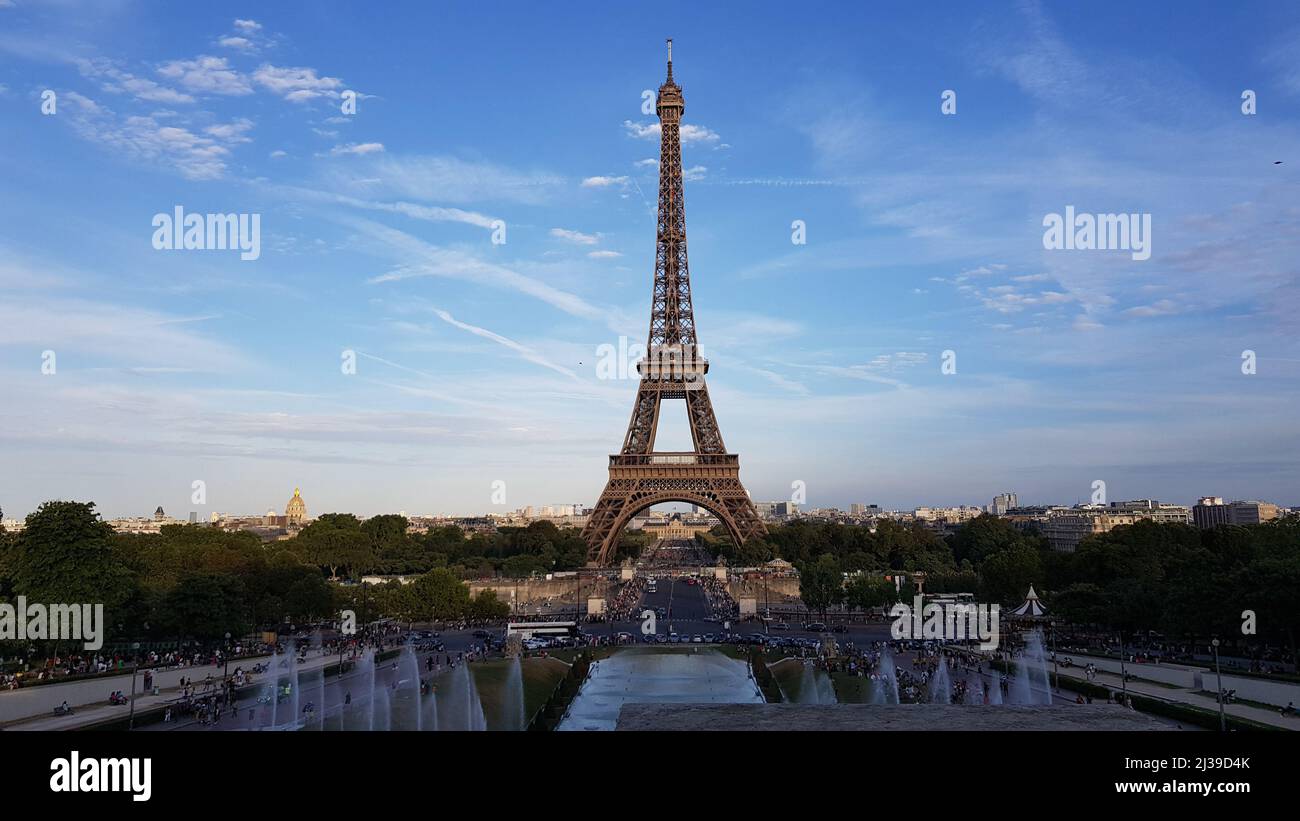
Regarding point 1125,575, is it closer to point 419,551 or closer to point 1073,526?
point 419,551

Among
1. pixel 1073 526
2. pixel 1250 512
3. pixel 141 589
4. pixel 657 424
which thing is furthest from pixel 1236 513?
pixel 141 589

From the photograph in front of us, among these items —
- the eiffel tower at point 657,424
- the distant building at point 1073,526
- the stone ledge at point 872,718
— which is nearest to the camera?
the stone ledge at point 872,718

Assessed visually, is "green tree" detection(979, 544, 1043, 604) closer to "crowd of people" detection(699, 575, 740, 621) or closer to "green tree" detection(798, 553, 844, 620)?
"green tree" detection(798, 553, 844, 620)

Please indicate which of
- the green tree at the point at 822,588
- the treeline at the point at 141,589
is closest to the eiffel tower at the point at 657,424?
the green tree at the point at 822,588

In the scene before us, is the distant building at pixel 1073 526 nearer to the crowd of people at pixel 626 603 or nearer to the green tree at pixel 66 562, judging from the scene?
the crowd of people at pixel 626 603
